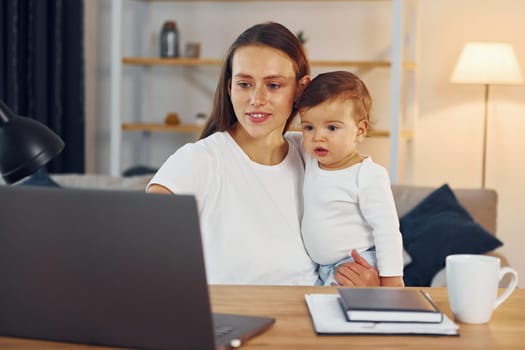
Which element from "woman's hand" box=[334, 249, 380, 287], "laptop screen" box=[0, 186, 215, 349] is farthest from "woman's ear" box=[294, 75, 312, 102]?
"laptop screen" box=[0, 186, 215, 349]

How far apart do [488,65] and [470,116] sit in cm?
50

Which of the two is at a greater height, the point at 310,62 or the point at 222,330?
the point at 310,62

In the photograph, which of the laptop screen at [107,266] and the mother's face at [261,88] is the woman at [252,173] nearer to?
the mother's face at [261,88]

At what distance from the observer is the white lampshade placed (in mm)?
4098

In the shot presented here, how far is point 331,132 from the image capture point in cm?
180

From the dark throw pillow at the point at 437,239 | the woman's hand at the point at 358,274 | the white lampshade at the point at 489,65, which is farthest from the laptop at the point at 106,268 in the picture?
the white lampshade at the point at 489,65

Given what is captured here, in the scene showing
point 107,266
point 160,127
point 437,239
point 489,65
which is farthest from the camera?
point 160,127

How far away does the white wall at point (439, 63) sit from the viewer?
4516 millimetres

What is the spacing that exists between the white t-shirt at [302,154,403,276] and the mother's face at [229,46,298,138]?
6.0 inches

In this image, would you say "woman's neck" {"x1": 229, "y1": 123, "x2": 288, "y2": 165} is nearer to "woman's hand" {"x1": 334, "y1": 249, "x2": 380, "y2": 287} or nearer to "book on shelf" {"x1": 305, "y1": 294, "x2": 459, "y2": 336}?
"woman's hand" {"x1": 334, "y1": 249, "x2": 380, "y2": 287}

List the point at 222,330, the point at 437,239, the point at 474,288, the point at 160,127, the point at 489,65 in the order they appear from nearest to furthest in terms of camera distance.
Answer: the point at 222,330
the point at 474,288
the point at 437,239
the point at 489,65
the point at 160,127

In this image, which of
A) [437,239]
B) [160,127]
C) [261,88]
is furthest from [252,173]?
[160,127]

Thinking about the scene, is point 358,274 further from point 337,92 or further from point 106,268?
point 106,268

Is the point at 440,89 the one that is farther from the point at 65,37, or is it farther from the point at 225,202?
the point at 225,202
